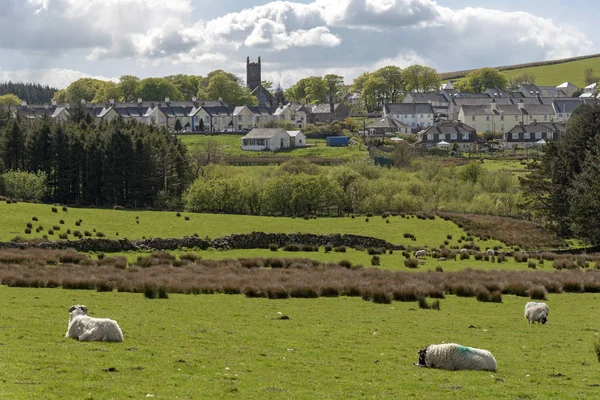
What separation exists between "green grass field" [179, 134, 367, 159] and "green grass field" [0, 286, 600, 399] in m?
107

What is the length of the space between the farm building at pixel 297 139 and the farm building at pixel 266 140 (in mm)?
1577

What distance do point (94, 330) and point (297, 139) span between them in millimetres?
149751

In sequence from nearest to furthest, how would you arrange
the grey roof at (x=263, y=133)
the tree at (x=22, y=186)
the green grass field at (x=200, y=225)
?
the green grass field at (x=200, y=225) → the tree at (x=22, y=186) → the grey roof at (x=263, y=133)

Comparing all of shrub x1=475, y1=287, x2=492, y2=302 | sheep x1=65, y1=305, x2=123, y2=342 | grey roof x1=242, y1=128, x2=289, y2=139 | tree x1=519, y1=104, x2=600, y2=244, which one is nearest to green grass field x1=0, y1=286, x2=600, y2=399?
sheep x1=65, y1=305, x2=123, y2=342

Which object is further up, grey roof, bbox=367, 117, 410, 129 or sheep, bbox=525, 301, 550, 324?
grey roof, bbox=367, 117, 410, 129

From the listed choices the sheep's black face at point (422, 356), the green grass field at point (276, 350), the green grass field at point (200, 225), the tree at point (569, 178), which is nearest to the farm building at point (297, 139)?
the tree at point (569, 178)

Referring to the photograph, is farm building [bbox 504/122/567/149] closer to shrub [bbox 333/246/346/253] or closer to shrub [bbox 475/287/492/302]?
shrub [bbox 333/246/346/253]

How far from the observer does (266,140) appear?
6329 inches

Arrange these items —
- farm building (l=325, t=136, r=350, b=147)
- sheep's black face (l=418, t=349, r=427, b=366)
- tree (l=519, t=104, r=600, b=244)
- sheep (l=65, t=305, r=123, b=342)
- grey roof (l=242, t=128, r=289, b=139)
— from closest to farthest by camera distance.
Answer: sheep's black face (l=418, t=349, r=427, b=366), sheep (l=65, t=305, r=123, b=342), tree (l=519, t=104, r=600, b=244), farm building (l=325, t=136, r=350, b=147), grey roof (l=242, t=128, r=289, b=139)

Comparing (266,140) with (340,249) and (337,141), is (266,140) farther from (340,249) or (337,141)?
(340,249)

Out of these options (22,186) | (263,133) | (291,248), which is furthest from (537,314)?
(263,133)

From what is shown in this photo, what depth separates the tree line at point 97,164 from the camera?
87.0 meters

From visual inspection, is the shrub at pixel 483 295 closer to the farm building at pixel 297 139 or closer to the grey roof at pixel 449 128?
the farm building at pixel 297 139

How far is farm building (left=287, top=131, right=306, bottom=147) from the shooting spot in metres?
166
